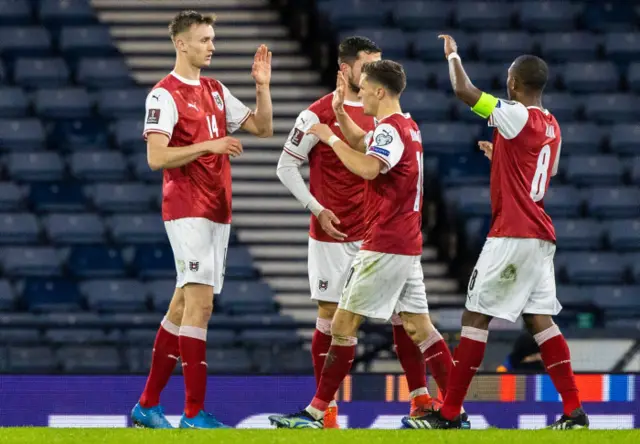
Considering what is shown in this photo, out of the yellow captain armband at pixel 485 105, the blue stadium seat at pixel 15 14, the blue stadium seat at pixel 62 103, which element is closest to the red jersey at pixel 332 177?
the yellow captain armband at pixel 485 105

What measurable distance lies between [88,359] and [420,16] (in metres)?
6.25

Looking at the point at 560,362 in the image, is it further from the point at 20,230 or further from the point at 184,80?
the point at 20,230

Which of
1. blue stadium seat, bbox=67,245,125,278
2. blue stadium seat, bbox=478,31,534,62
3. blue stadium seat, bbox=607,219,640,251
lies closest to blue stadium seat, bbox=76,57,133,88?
blue stadium seat, bbox=67,245,125,278

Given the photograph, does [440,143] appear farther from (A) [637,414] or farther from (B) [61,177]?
(A) [637,414]

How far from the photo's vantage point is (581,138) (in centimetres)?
1413

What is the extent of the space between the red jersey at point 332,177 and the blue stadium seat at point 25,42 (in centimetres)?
771

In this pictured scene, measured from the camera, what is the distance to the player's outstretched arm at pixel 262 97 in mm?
7398

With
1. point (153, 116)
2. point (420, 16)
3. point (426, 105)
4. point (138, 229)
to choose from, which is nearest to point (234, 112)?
point (153, 116)

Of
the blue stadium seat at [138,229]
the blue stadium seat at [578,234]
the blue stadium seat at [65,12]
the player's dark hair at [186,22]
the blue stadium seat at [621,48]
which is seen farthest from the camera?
the blue stadium seat at [65,12]

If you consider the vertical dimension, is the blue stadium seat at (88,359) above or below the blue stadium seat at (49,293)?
below

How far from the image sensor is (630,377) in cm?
953

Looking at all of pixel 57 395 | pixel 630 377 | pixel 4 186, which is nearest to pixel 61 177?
pixel 4 186

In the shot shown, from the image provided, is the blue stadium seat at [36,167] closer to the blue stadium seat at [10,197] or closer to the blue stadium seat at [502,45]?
the blue stadium seat at [10,197]

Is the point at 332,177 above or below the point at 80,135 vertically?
below
